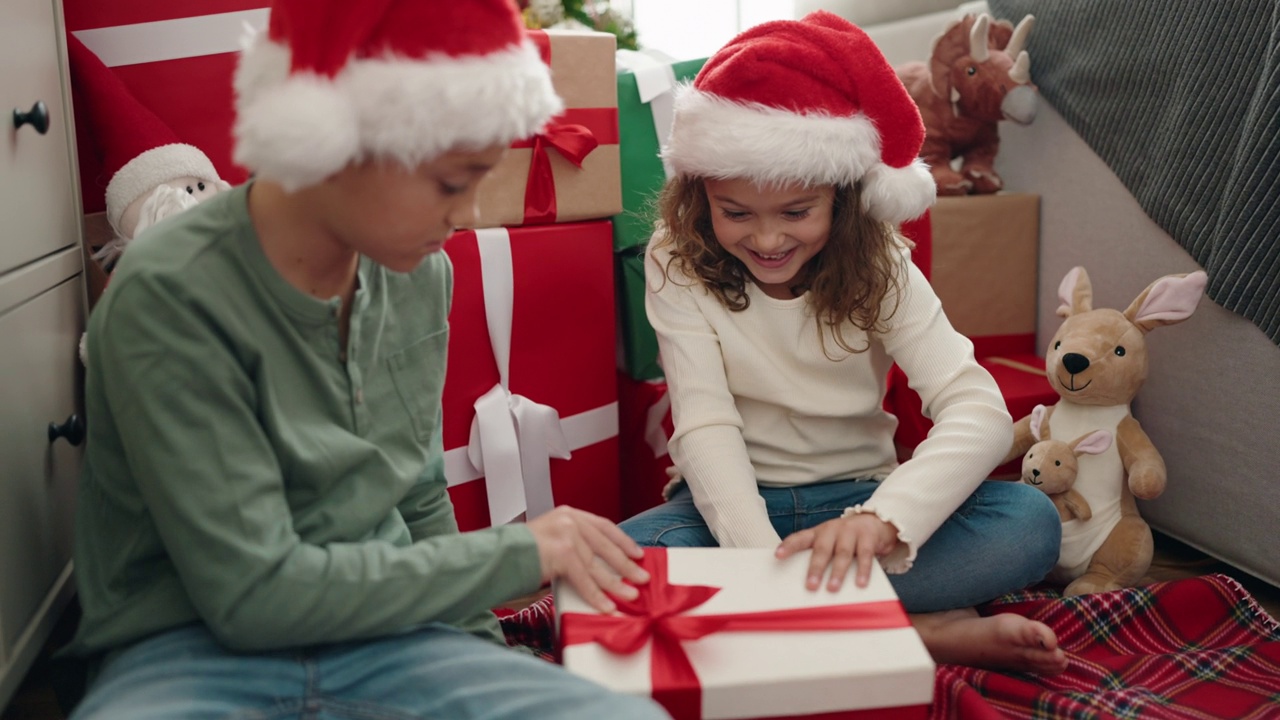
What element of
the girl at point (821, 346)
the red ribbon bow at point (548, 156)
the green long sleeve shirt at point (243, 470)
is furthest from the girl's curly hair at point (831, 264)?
the green long sleeve shirt at point (243, 470)

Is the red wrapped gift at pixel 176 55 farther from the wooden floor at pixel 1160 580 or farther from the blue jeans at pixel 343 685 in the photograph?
the blue jeans at pixel 343 685

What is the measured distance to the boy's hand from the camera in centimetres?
86

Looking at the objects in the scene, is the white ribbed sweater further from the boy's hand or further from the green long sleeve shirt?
the green long sleeve shirt

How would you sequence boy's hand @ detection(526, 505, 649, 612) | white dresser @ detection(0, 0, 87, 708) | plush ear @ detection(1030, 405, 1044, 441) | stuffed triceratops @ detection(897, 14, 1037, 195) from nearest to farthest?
boy's hand @ detection(526, 505, 649, 612), white dresser @ detection(0, 0, 87, 708), plush ear @ detection(1030, 405, 1044, 441), stuffed triceratops @ detection(897, 14, 1037, 195)

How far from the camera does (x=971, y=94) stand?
1.82 meters

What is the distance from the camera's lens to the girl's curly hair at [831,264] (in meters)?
1.28

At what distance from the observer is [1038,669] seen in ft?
3.87

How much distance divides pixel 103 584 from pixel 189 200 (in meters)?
0.56

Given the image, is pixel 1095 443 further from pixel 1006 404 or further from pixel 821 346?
pixel 821 346

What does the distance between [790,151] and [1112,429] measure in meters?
0.68

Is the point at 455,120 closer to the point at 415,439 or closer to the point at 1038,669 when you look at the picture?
the point at 415,439

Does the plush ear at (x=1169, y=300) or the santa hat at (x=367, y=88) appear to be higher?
the santa hat at (x=367, y=88)

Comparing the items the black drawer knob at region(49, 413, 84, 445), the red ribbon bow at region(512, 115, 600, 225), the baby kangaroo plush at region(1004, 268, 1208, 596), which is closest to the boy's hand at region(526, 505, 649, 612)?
the black drawer knob at region(49, 413, 84, 445)

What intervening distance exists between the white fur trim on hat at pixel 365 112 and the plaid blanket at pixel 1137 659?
52 centimetres
